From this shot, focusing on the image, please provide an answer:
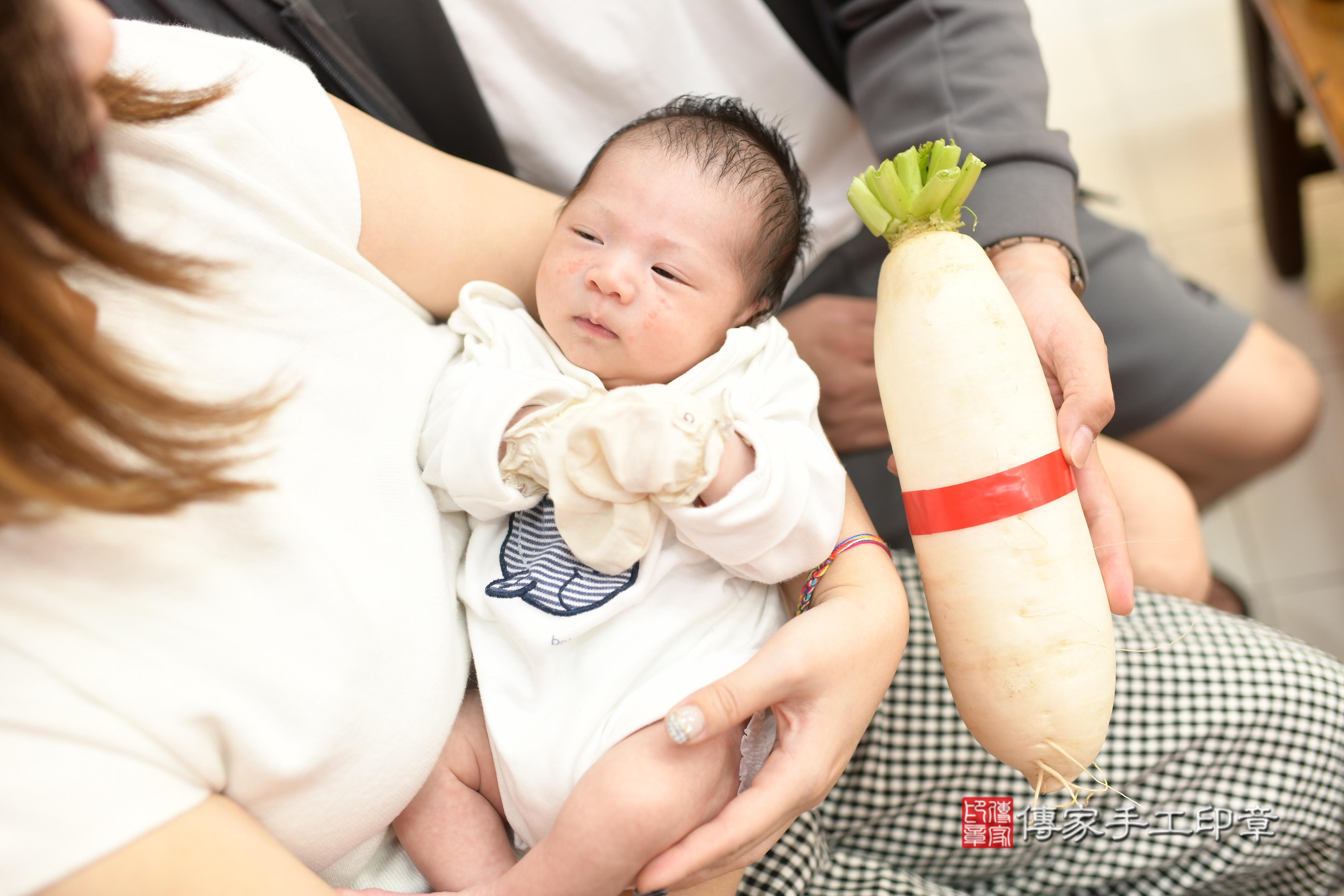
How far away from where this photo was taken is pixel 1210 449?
1634mm

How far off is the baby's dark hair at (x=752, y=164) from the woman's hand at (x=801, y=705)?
0.36 m

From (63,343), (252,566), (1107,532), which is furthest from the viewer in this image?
(1107,532)

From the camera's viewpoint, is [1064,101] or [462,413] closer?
[462,413]

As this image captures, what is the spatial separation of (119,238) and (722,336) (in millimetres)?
599

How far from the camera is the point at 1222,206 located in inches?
99.8

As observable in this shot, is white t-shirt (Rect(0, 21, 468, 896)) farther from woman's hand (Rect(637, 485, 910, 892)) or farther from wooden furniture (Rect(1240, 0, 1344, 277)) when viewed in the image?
wooden furniture (Rect(1240, 0, 1344, 277))

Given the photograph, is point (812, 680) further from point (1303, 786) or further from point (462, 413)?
point (1303, 786)

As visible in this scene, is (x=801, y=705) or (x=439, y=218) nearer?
(x=801, y=705)

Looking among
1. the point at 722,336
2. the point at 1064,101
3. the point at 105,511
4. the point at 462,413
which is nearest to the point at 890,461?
the point at 722,336

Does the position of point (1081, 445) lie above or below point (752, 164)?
below

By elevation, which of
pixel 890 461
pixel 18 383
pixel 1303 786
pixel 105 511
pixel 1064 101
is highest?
pixel 18 383

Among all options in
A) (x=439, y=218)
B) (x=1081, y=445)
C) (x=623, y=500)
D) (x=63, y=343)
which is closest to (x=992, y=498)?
(x=1081, y=445)

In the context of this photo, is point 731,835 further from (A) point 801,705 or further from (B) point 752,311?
(B) point 752,311

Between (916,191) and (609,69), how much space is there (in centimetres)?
53
